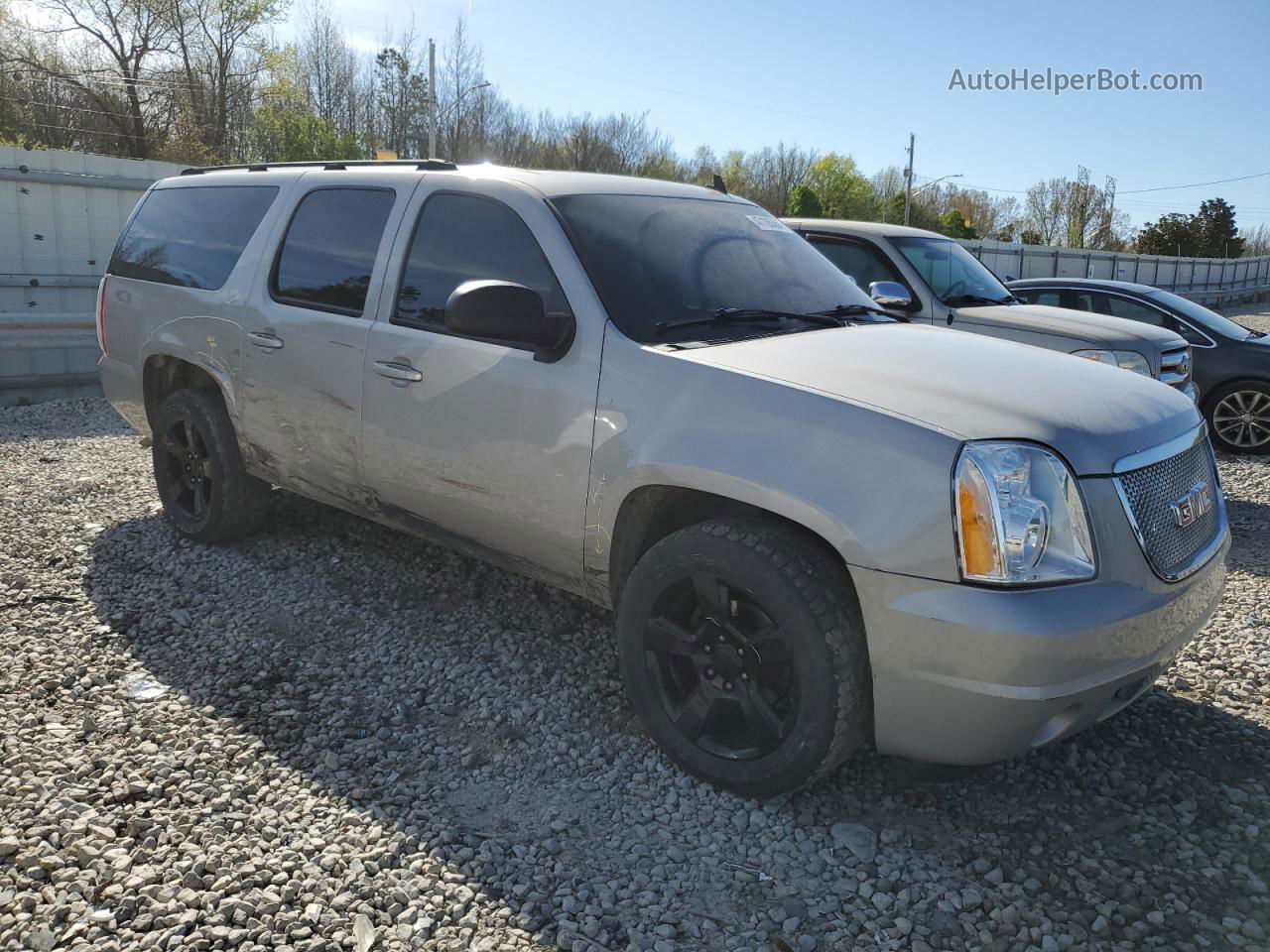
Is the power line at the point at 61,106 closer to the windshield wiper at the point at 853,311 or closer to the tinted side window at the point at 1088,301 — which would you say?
the tinted side window at the point at 1088,301

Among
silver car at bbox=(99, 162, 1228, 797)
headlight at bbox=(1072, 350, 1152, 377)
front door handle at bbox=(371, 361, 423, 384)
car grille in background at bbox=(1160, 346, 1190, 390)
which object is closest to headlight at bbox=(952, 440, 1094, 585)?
silver car at bbox=(99, 162, 1228, 797)

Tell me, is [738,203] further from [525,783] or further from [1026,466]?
[525,783]

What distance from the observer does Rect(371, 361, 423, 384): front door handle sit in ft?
12.5

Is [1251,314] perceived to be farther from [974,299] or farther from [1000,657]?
[1000,657]

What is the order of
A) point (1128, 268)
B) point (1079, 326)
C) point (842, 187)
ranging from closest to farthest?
point (1079, 326) < point (1128, 268) < point (842, 187)

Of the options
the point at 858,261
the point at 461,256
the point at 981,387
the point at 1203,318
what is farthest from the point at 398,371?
the point at 1203,318

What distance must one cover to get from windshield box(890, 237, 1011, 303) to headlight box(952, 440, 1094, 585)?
5202 mm

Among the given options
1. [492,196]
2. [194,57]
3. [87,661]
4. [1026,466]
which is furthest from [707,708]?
[194,57]

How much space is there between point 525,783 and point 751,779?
74 cm

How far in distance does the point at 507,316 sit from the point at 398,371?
2.70 feet

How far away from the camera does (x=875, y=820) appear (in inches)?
119

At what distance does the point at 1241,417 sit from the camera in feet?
31.0

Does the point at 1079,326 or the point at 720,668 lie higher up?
the point at 1079,326

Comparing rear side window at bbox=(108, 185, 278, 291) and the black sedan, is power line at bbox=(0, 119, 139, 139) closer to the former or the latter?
rear side window at bbox=(108, 185, 278, 291)
